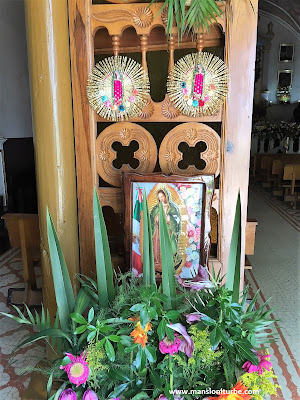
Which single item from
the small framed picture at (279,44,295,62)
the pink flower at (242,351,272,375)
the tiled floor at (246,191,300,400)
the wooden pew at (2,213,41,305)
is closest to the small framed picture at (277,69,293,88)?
the small framed picture at (279,44,295,62)

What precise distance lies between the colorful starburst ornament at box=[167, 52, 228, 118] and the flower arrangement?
0.73m

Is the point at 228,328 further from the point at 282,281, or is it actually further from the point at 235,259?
the point at 282,281

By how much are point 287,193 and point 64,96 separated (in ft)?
15.9

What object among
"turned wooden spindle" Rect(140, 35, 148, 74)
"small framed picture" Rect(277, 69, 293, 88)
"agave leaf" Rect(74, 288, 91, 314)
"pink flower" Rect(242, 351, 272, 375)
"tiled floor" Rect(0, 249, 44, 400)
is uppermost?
"small framed picture" Rect(277, 69, 293, 88)

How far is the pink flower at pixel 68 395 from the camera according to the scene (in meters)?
0.94

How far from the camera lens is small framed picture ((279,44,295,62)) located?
10.3m

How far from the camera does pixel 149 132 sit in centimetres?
173

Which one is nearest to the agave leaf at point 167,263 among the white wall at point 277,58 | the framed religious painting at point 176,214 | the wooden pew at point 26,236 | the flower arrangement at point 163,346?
the flower arrangement at point 163,346

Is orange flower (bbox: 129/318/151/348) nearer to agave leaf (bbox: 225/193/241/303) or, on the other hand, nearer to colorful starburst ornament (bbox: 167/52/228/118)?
agave leaf (bbox: 225/193/241/303)

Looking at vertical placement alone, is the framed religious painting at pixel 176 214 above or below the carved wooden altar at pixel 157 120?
below

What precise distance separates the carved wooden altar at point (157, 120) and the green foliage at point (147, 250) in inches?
27.2

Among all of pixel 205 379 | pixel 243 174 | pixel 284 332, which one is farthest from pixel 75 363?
pixel 284 332

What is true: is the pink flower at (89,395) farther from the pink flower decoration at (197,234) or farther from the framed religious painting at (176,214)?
the pink flower decoration at (197,234)

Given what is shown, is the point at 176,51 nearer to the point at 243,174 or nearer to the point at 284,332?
the point at 243,174
